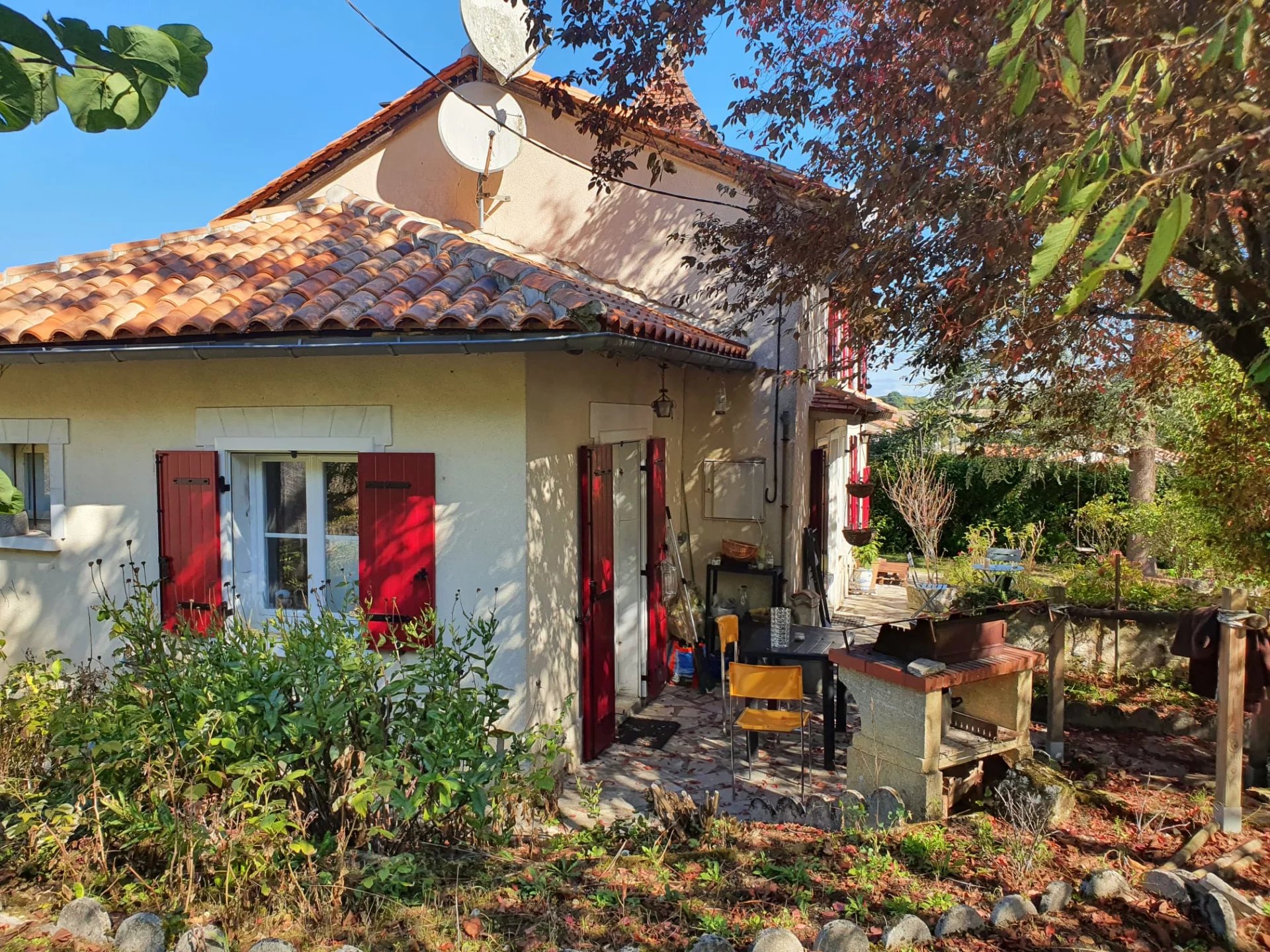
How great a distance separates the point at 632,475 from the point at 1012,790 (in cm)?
438

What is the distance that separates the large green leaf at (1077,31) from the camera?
6.30ft

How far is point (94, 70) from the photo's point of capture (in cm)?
185

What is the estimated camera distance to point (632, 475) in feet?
26.1

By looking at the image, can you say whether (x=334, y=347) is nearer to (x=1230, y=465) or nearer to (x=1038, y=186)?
(x=1038, y=186)

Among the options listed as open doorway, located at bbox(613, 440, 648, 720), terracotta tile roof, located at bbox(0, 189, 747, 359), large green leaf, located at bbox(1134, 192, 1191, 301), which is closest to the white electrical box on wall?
open doorway, located at bbox(613, 440, 648, 720)

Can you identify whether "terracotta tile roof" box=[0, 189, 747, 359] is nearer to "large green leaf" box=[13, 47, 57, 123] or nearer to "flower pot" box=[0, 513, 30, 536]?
"flower pot" box=[0, 513, 30, 536]

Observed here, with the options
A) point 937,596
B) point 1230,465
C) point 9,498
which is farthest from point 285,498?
point 937,596

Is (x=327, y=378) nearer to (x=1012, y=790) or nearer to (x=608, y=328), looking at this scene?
(x=608, y=328)

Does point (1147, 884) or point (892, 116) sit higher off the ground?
point (892, 116)

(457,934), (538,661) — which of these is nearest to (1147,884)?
(457,934)

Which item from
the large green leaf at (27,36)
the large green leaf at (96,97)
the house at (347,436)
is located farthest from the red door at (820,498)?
the large green leaf at (27,36)

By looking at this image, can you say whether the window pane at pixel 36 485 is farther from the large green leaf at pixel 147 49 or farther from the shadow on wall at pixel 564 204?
the large green leaf at pixel 147 49

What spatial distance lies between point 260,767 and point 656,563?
16.7 ft

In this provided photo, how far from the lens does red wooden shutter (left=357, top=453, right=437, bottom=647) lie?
218 inches
